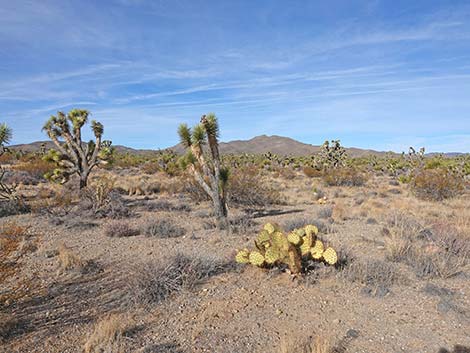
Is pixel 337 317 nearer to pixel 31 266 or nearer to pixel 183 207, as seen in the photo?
pixel 31 266

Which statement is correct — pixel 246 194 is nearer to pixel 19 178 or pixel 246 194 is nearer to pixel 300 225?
pixel 300 225

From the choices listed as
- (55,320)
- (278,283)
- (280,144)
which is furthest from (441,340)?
(280,144)

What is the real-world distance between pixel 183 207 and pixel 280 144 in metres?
145

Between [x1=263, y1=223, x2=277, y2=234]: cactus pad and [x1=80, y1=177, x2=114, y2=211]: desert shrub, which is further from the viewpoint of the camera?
[x1=80, y1=177, x2=114, y2=211]: desert shrub

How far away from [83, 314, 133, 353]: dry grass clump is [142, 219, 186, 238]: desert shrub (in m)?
4.50

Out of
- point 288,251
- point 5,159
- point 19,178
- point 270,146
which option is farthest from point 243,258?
point 270,146

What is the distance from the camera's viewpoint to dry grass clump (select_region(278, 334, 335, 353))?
12.3ft

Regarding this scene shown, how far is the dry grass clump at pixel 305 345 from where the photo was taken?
3.76 m

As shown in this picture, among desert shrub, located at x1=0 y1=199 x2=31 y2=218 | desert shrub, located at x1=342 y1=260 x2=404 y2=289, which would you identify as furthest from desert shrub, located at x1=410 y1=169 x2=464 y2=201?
desert shrub, located at x1=0 y1=199 x2=31 y2=218

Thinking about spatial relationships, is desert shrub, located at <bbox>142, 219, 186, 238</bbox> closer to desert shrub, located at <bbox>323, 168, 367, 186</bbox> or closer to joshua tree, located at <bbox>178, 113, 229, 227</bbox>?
joshua tree, located at <bbox>178, 113, 229, 227</bbox>

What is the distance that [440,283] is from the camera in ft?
19.3

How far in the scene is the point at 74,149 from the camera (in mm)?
15891

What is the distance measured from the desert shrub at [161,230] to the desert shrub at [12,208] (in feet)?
18.4

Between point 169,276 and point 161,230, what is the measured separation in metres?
3.57
